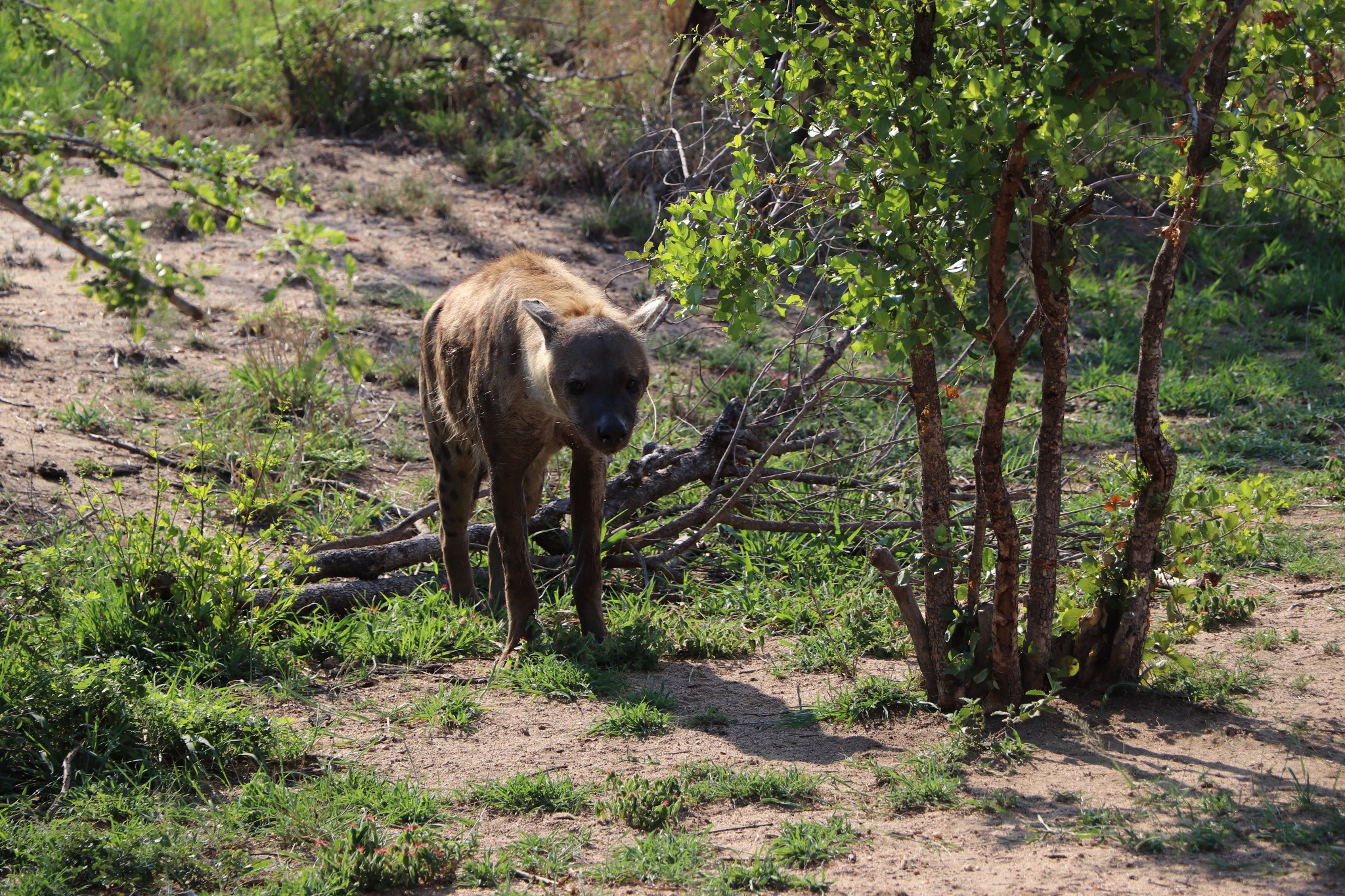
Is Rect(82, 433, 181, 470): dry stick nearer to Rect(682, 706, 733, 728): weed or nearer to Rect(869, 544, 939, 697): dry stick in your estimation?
Rect(682, 706, 733, 728): weed

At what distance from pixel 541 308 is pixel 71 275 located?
1.81 m

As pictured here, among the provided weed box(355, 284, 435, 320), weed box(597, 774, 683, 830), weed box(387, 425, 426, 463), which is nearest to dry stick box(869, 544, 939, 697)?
weed box(597, 774, 683, 830)

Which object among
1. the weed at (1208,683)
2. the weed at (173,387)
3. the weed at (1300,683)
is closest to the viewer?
the weed at (1208,683)

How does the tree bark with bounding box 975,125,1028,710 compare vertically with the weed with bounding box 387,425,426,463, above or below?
above

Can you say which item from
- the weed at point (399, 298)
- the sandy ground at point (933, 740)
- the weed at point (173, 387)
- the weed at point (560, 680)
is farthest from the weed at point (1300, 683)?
the weed at point (399, 298)

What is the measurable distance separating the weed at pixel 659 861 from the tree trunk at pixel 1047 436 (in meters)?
1.41

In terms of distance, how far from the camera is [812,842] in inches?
131

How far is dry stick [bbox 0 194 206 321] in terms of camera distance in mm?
2941

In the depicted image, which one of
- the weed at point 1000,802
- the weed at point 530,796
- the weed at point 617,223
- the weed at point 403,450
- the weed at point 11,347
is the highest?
the weed at point 617,223

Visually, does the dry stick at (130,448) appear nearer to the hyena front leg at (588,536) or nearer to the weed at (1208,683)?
the hyena front leg at (588,536)

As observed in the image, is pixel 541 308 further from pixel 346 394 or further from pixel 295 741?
pixel 346 394

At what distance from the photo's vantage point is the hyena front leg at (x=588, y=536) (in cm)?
509

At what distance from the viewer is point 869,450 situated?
5.43 m

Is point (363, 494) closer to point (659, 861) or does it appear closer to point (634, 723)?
point (634, 723)
